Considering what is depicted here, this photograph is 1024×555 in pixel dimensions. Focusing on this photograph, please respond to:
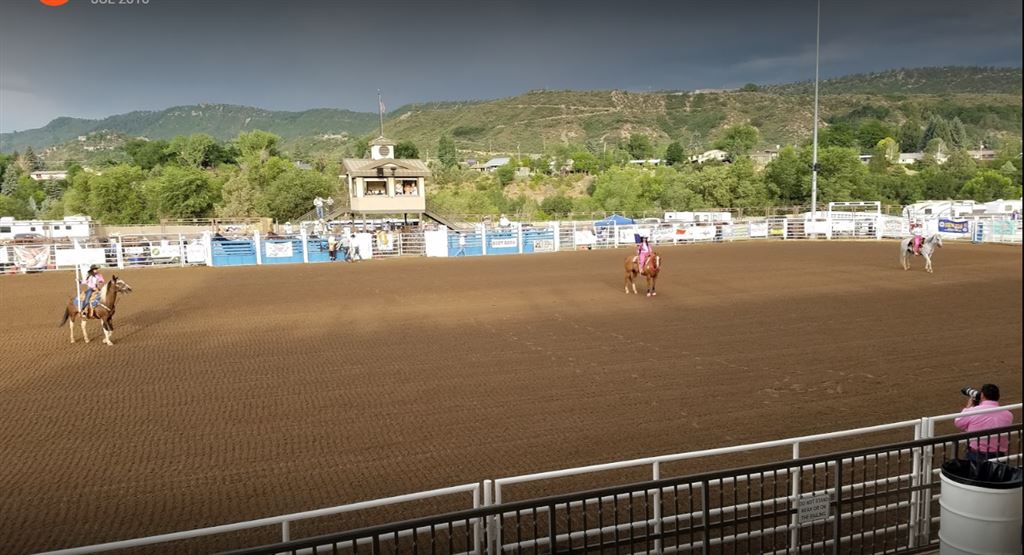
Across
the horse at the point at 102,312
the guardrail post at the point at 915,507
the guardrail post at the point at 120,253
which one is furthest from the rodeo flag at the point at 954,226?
the guardrail post at the point at 120,253

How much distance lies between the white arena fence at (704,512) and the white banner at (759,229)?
40984mm

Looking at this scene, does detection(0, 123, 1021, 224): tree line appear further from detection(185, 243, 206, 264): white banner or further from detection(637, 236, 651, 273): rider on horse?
detection(637, 236, 651, 273): rider on horse

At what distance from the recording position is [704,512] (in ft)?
14.9

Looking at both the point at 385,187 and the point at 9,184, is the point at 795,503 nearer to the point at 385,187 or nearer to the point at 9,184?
the point at 385,187

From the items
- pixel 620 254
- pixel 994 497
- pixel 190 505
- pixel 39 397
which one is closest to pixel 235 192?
pixel 620 254

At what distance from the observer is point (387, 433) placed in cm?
901

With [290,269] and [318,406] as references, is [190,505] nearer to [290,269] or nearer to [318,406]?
[318,406]

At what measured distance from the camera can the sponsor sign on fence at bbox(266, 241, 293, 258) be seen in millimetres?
35031

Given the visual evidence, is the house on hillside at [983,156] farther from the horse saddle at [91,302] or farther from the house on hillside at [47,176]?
the house on hillside at [47,176]

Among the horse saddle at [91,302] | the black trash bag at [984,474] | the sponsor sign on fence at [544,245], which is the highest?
the sponsor sign on fence at [544,245]

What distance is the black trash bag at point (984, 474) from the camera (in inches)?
179

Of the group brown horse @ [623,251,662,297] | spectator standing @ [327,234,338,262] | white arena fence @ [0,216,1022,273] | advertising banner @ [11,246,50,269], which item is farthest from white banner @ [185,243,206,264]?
brown horse @ [623,251,662,297]

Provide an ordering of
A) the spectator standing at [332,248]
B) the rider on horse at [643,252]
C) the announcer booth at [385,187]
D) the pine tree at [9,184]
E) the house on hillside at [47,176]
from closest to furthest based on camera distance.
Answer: the rider on horse at [643,252] < the spectator standing at [332,248] < the announcer booth at [385,187] < the pine tree at [9,184] < the house on hillside at [47,176]

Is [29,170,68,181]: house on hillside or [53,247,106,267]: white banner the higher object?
[29,170,68,181]: house on hillside
